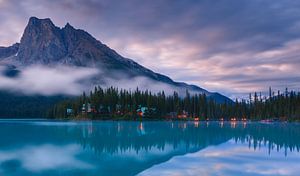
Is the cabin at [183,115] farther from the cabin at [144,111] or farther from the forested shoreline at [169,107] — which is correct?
the cabin at [144,111]

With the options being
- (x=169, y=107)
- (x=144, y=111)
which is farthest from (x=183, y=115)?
(x=144, y=111)

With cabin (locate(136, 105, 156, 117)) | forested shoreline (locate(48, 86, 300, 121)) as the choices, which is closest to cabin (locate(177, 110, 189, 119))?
forested shoreline (locate(48, 86, 300, 121))

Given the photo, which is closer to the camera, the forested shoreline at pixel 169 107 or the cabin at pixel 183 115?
the forested shoreline at pixel 169 107

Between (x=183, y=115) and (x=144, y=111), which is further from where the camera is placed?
(x=183, y=115)

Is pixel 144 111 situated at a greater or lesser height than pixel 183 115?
greater

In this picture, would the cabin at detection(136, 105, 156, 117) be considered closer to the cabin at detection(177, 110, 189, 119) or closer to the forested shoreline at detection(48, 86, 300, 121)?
the forested shoreline at detection(48, 86, 300, 121)

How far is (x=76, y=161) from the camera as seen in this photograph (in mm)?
26906

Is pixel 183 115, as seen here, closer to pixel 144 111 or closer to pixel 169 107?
pixel 169 107

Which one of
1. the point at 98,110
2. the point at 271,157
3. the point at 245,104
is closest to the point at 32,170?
the point at 271,157

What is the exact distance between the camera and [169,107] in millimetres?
179125

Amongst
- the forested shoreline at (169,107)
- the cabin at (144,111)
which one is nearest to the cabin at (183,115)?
the forested shoreline at (169,107)

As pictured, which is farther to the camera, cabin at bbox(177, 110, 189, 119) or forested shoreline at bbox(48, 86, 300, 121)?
cabin at bbox(177, 110, 189, 119)

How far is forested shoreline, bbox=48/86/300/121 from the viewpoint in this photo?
534 ft

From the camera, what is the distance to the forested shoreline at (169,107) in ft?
534
